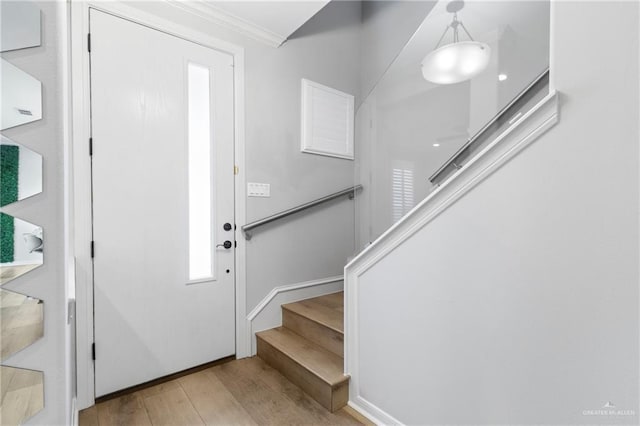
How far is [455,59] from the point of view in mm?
1531

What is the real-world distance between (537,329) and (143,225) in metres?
2.13

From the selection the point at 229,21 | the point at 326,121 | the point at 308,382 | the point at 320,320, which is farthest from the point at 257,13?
the point at 308,382

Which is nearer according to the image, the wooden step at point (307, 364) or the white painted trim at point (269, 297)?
the wooden step at point (307, 364)

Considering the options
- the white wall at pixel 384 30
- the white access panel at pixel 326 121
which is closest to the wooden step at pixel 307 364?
the white access panel at pixel 326 121

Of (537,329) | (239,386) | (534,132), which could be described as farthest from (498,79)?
(239,386)

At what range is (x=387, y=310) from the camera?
4.91ft

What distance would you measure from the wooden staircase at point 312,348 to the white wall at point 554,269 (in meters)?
0.51

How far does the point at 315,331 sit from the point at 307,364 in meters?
0.30

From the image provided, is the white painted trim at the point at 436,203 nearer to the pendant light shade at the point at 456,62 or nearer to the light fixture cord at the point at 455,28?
the pendant light shade at the point at 456,62

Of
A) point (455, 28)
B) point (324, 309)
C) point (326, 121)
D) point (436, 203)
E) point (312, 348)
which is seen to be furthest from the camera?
point (326, 121)

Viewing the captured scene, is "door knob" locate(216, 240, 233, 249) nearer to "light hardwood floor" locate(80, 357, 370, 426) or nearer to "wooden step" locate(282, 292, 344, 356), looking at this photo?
"wooden step" locate(282, 292, 344, 356)

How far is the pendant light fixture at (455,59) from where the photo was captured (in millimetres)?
1482

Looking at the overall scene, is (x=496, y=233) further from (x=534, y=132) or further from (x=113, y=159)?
(x=113, y=159)

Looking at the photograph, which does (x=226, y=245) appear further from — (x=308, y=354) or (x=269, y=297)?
(x=308, y=354)
